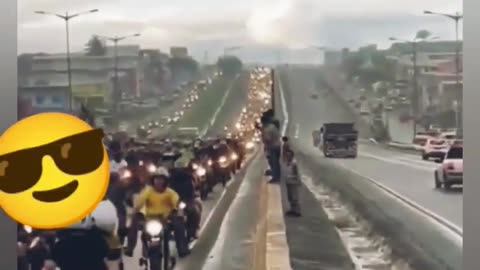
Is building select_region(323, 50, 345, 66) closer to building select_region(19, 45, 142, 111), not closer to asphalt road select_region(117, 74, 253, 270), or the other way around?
asphalt road select_region(117, 74, 253, 270)

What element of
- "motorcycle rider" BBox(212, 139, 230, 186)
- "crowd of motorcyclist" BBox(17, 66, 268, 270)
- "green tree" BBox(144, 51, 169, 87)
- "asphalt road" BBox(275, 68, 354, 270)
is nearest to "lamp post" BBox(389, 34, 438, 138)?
"asphalt road" BBox(275, 68, 354, 270)

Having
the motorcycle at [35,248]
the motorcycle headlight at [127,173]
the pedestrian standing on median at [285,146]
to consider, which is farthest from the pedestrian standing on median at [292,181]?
the motorcycle at [35,248]

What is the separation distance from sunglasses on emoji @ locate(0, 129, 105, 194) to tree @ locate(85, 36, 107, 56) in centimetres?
26

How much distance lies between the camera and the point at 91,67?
7.91 feet

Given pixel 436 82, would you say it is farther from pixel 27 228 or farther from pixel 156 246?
pixel 27 228

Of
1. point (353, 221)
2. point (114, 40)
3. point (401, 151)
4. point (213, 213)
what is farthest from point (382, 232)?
point (114, 40)

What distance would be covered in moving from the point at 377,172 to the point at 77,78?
0.88m

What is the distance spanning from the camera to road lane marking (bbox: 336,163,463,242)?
229cm

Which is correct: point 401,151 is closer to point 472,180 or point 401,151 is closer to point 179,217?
point 472,180

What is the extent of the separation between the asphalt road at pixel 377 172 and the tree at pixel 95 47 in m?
0.53

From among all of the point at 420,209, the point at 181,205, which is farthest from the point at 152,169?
the point at 420,209

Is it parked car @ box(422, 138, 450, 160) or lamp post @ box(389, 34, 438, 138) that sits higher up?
lamp post @ box(389, 34, 438, 138)

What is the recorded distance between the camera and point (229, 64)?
241 cm

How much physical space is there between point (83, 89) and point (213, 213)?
1.66 feet
